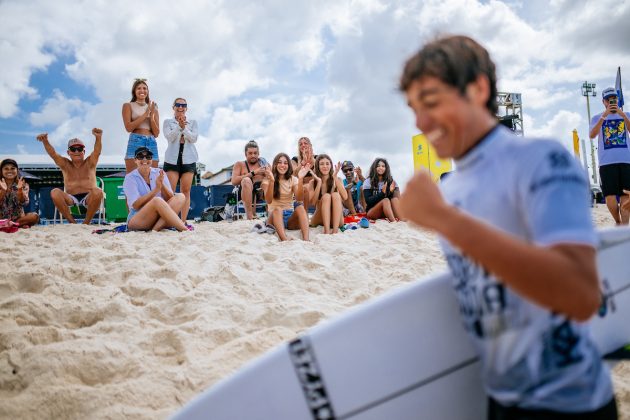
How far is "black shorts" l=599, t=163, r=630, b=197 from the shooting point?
218 inches

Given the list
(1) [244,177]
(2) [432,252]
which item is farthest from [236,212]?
(2) [432,252]

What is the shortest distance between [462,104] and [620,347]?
1.12 meters

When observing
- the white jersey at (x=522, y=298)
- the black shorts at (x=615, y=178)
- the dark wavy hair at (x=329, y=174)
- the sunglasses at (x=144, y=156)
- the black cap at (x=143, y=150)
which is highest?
the black cap at (x=143, y=150)

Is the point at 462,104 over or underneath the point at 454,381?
over

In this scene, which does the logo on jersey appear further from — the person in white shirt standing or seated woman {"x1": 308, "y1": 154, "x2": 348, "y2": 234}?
seated woman {"x1": 308, "y1": 154, "x2": 348, "y2": 234}

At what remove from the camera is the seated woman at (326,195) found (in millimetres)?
6027

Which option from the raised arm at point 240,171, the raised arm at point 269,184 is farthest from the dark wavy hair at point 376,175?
the raised arm at point 269,184

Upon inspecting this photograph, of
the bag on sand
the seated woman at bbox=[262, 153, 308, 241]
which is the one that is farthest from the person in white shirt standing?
the bag on sand

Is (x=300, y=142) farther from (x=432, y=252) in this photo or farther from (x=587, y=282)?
(x=587, y=282)

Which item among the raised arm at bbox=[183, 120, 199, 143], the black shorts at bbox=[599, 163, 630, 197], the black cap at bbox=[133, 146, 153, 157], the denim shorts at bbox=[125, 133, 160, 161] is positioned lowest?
the black shorts at bbox=[599, 163, 630, 197]

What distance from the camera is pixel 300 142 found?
22.0 feet

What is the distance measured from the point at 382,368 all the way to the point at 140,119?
5.52m

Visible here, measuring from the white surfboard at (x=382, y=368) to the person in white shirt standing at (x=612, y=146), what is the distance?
5.41m

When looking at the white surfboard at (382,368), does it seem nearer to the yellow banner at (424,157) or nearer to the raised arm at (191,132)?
the raised arm at (191,132)
